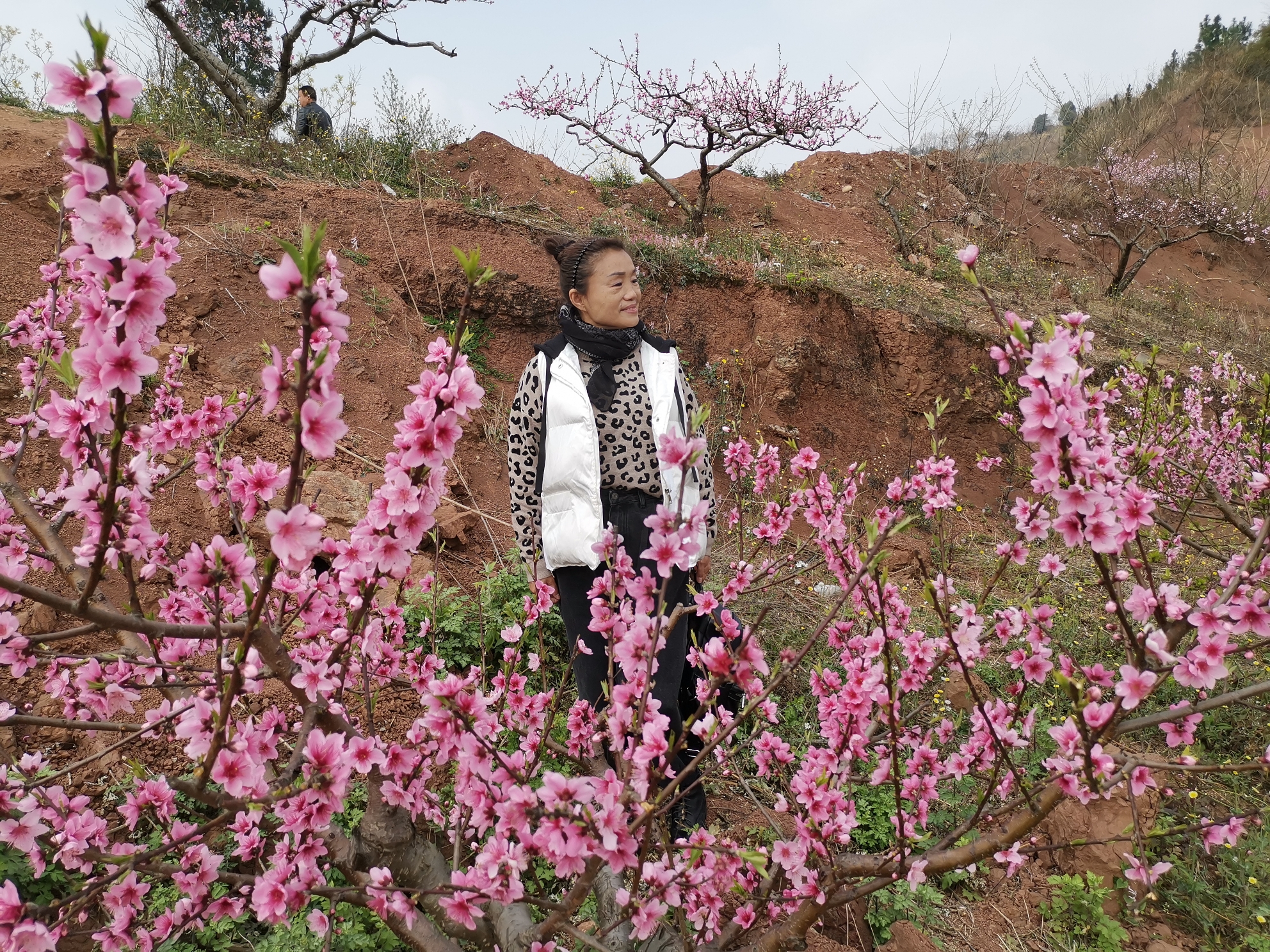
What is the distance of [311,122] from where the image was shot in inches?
380

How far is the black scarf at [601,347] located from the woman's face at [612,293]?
38 millimetres

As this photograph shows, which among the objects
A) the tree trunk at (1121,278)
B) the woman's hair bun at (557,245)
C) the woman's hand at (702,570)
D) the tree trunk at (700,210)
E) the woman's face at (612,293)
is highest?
the tree trunk at (700,210)

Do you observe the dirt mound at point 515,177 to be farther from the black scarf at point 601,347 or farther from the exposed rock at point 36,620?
the exposed rock at point 36,620

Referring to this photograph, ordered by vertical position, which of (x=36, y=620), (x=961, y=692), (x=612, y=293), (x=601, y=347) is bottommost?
(x=961, y=692)

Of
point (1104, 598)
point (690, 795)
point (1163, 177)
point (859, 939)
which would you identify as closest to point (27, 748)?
point (690, 795)

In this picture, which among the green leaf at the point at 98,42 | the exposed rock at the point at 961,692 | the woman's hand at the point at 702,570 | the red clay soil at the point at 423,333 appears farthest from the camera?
the red clay soil at the point at 423,333

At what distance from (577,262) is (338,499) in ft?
7.71

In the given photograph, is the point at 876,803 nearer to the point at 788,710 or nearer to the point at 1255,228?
the point at 788,710

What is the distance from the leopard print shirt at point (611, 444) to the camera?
254 centimetres

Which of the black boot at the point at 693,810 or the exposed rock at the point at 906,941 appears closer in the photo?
the exposed rock at the point at 906,941

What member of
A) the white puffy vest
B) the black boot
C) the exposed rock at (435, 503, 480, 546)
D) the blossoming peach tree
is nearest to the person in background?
the exposed rock at (435, 503, 480, 546)

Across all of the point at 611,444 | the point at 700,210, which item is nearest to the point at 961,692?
the point at 611,444

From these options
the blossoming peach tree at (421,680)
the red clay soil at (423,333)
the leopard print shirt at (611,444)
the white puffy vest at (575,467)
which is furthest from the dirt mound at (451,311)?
the blossoming peach tree at (421,680)

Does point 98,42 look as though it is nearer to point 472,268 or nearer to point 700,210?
point 472,268
